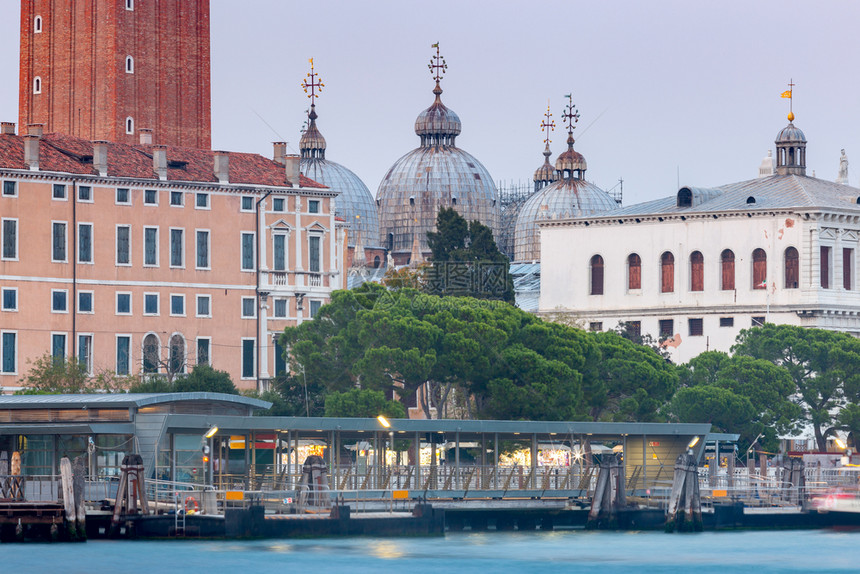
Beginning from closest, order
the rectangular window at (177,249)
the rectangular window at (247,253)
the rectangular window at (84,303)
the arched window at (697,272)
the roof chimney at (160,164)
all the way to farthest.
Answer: the rectangular window at (84,303), the roof chimney at (160,164), the rectangular window at (177,249), the rectangular window at (247,253), the arched window at (697,272)

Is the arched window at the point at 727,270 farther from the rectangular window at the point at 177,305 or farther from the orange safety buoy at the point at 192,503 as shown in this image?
the orange safety buoy at the point at 192,503

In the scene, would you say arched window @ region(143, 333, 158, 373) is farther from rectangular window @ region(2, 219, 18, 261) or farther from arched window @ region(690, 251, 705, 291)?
arched window @ region(690, 251, 705, 291)

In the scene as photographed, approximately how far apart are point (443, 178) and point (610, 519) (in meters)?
95.2

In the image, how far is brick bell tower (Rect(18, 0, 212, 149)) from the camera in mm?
103812

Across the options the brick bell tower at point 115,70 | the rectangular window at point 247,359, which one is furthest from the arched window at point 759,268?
the brick bell tower at point 115,70

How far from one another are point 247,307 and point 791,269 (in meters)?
23.8

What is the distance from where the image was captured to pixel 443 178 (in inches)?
6088

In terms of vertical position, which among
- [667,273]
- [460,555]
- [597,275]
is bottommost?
[460,555]

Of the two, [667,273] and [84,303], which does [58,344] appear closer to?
[84,303]

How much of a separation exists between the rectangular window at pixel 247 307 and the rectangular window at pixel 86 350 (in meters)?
7.11

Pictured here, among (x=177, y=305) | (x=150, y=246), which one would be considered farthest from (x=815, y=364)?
(x=150, y=246)

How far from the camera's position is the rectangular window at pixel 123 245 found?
8681 centimetres

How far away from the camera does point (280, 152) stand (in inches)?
3787

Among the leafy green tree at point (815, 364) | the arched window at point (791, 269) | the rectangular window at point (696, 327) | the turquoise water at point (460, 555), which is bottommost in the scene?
the turquoise water at point (460, 555)
